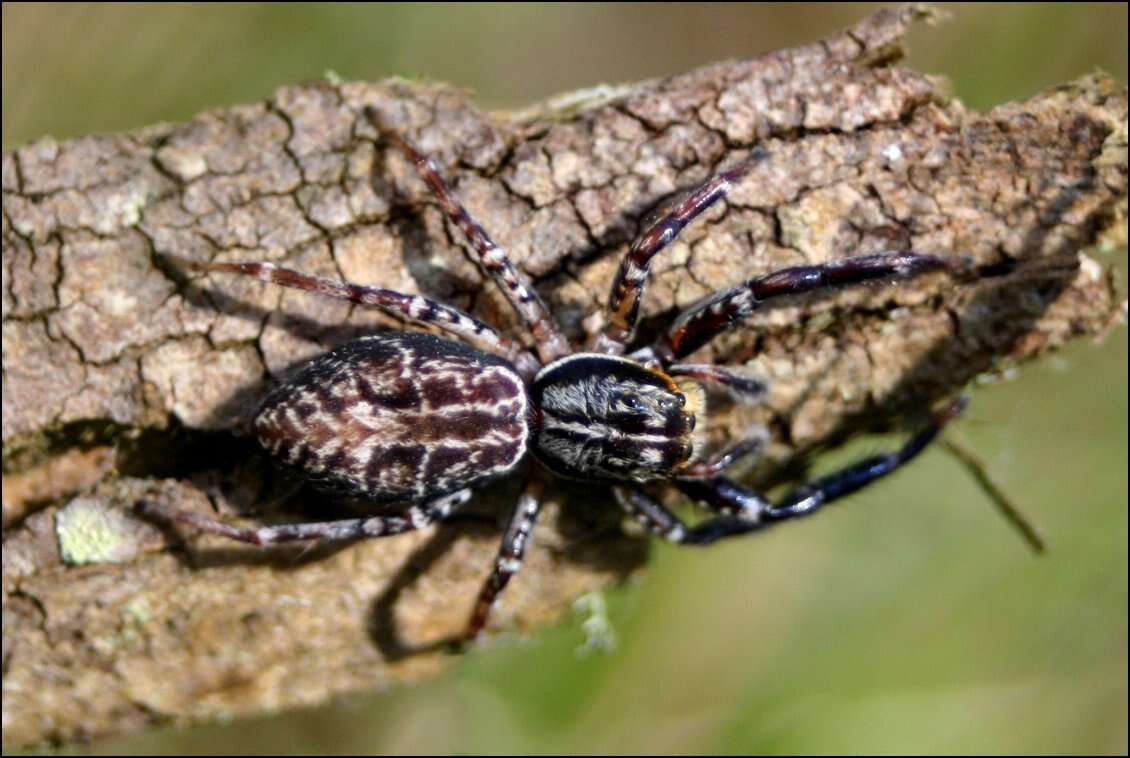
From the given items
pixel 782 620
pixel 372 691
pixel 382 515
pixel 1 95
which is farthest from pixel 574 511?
pixel 1 95

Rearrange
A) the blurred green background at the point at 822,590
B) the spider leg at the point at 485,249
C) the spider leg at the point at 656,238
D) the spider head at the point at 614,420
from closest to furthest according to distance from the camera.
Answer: the spider leg at the point at 656,238 → the spider leg at the point at 485,249 → the spider head at the point at 614,420 → the blurred green background at the point at 822,590

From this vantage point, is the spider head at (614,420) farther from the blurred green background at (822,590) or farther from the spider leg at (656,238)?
the blurred green background at (822,590)

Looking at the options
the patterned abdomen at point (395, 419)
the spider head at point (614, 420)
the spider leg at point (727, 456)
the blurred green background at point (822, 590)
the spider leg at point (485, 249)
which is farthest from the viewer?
the blurred green background at point (822, 590)

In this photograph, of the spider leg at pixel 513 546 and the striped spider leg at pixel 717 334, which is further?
the spider leg at pixel 513 546

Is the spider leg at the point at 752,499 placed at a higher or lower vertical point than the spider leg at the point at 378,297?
lower

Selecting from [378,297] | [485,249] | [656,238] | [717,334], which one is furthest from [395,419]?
[717,334]

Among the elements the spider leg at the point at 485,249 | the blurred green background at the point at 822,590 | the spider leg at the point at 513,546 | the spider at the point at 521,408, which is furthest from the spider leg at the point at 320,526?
the blurred green background at the point at 822,590

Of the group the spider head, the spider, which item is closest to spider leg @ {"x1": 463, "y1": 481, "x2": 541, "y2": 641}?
the spider
